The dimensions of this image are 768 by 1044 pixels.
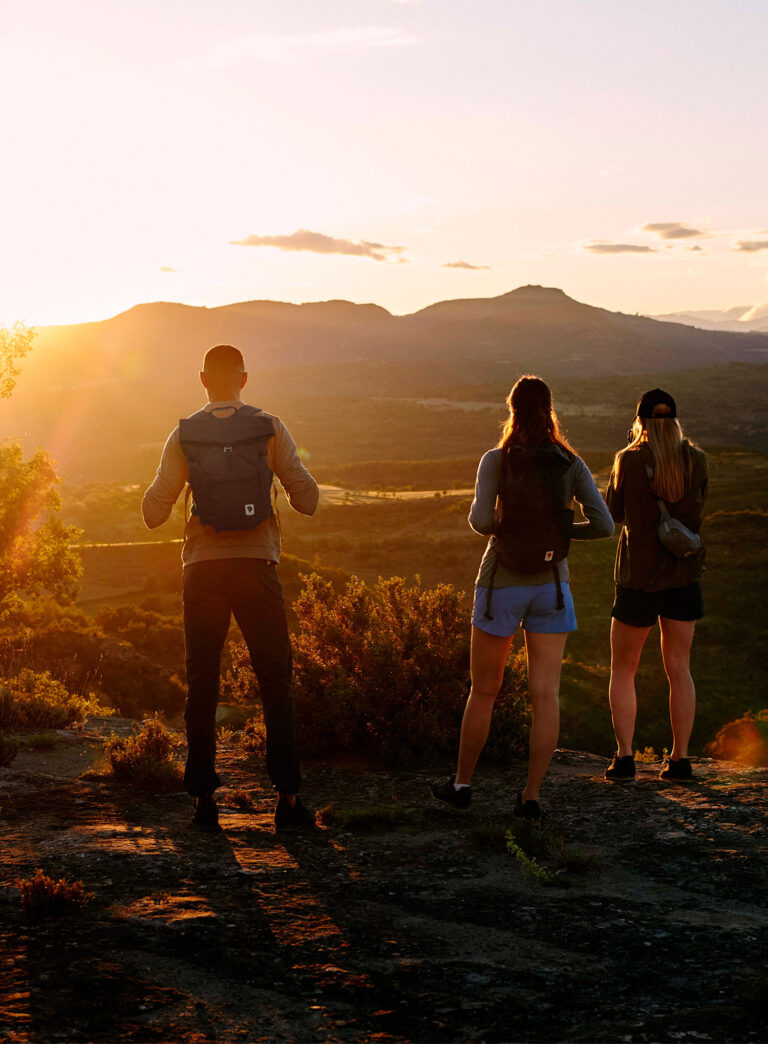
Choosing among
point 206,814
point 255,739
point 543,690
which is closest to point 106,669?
point 255,739

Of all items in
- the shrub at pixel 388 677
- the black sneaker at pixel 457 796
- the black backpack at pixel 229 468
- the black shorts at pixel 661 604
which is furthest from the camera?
the shrub at pixel 388 677

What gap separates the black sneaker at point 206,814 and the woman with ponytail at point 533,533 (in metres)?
1.48

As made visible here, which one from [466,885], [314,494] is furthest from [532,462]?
[466,885]

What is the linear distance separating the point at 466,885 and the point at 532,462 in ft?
6.15

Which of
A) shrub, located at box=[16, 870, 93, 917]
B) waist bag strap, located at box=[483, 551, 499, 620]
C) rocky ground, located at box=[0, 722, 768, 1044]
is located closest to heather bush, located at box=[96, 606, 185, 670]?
rocky ground, located at box=[0, 722, 768, 1044]

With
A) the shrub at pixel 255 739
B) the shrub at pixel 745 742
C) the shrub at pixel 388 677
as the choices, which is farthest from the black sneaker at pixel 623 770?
the shrub at pixel 745 742

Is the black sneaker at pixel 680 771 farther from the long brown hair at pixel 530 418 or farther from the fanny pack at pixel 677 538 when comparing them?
the long brown hair at pixel 530 418

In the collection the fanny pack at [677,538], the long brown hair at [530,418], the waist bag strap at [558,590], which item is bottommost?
the waist bag strap at [558,590]

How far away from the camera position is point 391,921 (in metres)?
3.67

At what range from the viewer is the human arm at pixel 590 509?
460 cm

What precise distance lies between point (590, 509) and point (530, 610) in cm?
56

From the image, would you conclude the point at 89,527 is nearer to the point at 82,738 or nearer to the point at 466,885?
the point at 82,738

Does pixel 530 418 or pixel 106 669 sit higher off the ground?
pixel 530 418

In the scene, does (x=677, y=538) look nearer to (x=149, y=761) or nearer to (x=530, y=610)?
(x=530, y=610)
